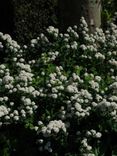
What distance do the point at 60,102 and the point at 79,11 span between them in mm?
2347

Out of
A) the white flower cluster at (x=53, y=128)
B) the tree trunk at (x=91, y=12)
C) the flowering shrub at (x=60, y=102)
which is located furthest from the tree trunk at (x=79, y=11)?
the white flower cluster at (x=53, y=128)

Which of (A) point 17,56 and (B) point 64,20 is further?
(B) point 64,20

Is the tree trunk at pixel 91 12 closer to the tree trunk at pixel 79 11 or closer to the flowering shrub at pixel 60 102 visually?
the tree trunk at pixel 79 11

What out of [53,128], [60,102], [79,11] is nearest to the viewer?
[53,128]

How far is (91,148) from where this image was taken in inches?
206

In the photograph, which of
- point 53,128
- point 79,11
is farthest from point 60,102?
point 79,11

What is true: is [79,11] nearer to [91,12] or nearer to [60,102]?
[91,12]

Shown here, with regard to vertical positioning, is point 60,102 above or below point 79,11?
below

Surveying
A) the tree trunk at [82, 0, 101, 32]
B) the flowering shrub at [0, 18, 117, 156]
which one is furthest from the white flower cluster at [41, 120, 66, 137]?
the tree trunk at [82, 0, 101, 32]

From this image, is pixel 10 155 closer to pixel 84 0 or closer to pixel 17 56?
pixel 17 56

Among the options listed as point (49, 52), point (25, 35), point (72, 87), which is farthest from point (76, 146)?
point (25, 35)

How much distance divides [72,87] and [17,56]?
1162 mm

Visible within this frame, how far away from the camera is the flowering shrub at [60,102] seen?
5.29 meters

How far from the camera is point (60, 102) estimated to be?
5562mm
